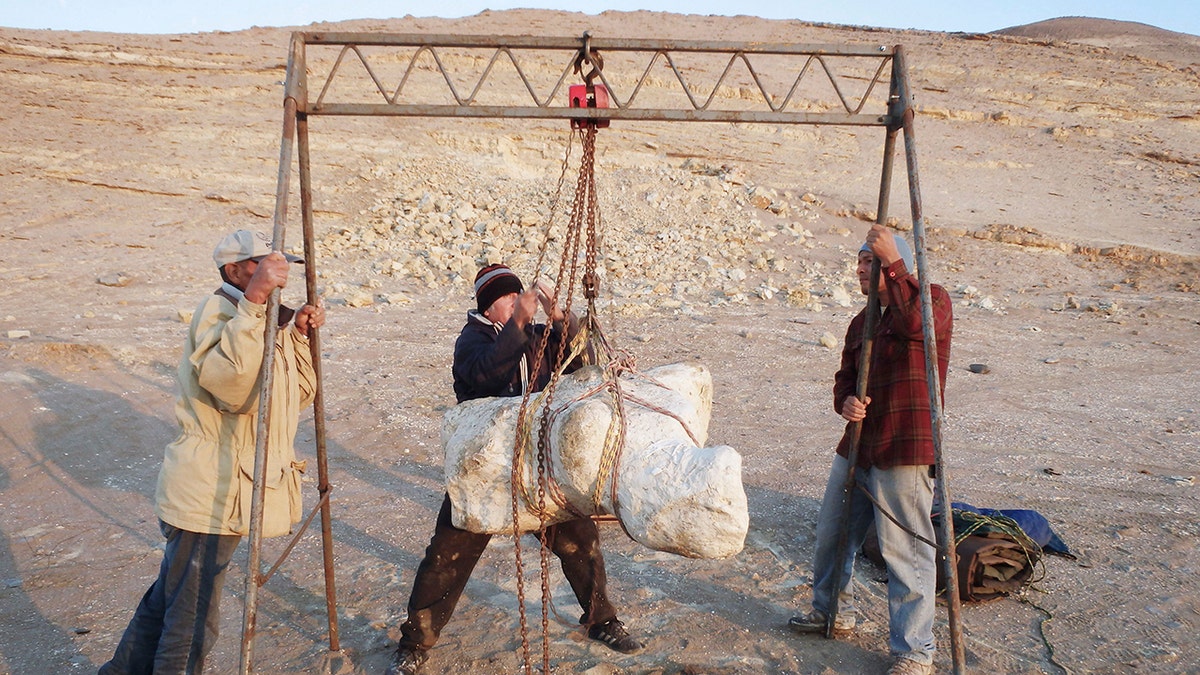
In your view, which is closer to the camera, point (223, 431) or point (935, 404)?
point (223, 431)

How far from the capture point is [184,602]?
3156mm

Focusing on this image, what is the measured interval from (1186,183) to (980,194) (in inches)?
193

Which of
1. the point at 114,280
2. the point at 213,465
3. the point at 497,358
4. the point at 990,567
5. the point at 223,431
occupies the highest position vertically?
the point at 497,358

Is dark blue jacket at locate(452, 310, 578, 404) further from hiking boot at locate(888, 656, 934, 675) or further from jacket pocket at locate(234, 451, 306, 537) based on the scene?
hiking boot at locate(888, 656, 934, 675)

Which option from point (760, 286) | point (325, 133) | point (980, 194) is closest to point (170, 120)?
point (325, 133)

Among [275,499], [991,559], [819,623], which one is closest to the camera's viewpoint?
[275,499]

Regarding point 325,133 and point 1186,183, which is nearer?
point 325,133

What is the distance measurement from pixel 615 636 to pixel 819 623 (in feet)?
3.36

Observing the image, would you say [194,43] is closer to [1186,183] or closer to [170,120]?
[170,120]

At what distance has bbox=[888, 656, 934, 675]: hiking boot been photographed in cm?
379

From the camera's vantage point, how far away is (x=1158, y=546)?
5.16 m

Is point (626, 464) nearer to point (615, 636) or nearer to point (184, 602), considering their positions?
point (615, 636)

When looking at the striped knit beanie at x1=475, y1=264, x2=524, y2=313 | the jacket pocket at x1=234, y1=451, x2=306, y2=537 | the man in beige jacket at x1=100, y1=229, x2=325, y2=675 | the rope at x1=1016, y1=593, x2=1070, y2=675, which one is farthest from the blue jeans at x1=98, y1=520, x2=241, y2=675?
the rope at x1=1016, y1=593, x2=1070, y2=675

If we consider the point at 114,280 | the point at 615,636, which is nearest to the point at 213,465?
the point at 615,636
